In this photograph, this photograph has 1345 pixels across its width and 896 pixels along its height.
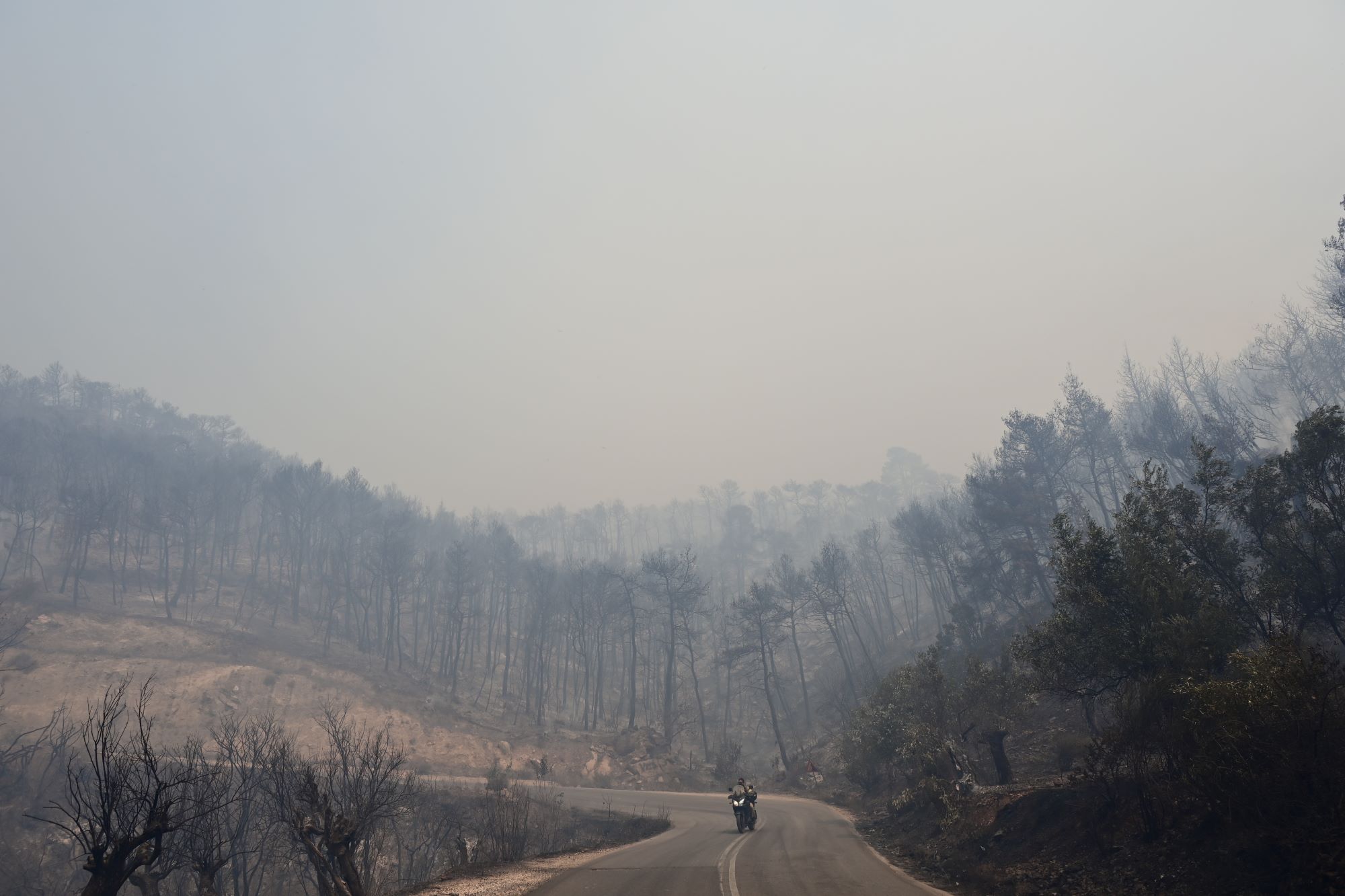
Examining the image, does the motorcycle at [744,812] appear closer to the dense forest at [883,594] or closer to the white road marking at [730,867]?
the white road marking at [730,867]

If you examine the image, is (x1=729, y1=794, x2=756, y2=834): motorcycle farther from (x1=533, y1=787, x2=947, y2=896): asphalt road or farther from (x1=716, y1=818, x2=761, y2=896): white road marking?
(x1=716, y1=818, x2=761, y2=896): white road marking

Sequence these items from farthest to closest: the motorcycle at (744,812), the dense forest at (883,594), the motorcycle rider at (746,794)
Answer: the motorcycle rider at (746,794)
the motorcycle at (744,812)
the dense forest at (883,594)

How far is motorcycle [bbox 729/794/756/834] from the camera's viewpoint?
79.3 ft

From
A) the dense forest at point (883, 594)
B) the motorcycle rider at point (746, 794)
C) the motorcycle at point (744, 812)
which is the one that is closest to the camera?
the dense forest at point (883, 594)

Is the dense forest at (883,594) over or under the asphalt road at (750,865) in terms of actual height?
over

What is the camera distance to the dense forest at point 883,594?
1175cm

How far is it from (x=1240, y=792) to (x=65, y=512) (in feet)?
263

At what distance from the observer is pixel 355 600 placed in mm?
72500

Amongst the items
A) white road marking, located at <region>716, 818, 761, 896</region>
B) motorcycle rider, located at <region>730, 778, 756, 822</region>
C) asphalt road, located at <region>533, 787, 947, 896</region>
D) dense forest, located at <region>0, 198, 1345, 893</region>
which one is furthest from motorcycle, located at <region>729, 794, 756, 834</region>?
dense forest, located at <region>0, 198, 1345, 893</region>

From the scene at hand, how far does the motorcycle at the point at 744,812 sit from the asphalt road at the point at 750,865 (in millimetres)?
545

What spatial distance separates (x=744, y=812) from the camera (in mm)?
24281

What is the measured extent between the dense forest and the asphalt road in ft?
14.2

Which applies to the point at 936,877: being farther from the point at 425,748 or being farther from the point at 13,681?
the point at 13,681

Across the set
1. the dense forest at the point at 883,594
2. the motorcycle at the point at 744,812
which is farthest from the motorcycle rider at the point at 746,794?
the dense forest at the point at 883,594
